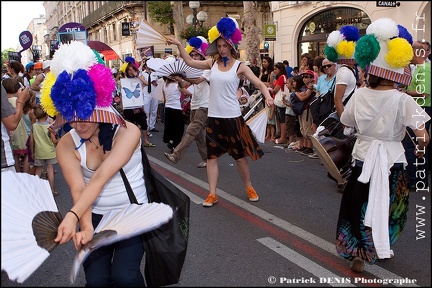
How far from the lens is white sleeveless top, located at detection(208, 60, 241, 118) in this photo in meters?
4.89

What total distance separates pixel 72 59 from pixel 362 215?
235cm

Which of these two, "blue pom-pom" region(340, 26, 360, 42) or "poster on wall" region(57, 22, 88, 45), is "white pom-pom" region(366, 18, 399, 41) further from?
"poster on wall" region(57, 22, 88, 45)

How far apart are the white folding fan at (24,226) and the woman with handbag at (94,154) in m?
0.13

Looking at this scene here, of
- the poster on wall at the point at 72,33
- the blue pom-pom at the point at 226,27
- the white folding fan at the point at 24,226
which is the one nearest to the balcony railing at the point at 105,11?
the poster on wall at the point at 72,33

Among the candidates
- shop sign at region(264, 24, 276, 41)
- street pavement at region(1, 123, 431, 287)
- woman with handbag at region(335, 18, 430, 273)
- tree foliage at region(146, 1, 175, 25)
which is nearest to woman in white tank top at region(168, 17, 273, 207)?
street pavement at region(1, 123, 431, 287)

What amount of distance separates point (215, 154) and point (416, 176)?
2.19m

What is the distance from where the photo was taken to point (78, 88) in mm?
2135

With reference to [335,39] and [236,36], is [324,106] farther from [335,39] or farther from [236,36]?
[236,36]

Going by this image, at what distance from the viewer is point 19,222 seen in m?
1.77

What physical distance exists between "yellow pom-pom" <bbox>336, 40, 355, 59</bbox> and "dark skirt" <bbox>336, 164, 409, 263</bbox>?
81.9 inches

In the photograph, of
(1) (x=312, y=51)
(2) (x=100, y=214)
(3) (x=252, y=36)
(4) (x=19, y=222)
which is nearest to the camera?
(4) (x=19, y=222)

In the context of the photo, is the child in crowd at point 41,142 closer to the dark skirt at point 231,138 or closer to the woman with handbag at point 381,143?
the dark skirt at point 231,138

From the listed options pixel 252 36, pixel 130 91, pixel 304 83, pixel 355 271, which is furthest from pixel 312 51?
pixel 355 271

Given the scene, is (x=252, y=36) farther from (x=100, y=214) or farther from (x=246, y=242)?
(x=100, y=214)
